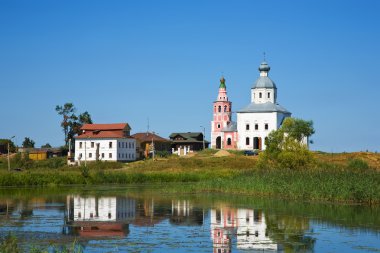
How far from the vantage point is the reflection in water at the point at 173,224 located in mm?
22453

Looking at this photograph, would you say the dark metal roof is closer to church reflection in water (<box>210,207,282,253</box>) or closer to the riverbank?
the riverbank

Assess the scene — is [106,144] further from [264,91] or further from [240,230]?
[240,230]

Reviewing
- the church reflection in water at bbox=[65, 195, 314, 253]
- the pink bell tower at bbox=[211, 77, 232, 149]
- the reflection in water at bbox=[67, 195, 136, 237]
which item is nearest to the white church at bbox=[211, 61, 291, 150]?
the pink bell tower at bbox=[211, 77, 232, 149]

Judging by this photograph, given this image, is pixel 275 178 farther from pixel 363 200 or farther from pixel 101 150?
pixel 101 150

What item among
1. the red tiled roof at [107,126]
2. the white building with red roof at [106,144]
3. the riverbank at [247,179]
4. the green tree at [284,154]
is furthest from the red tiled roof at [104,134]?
the green tree at [284,154]

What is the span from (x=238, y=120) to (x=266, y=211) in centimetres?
7189

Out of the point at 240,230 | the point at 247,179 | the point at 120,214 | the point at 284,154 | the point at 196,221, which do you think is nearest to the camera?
the point at 240,230

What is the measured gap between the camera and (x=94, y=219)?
30.4 metres

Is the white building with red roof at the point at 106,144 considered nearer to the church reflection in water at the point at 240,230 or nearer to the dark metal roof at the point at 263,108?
the dark metal roof at the point at 263,108

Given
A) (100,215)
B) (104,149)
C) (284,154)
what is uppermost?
(104,149)

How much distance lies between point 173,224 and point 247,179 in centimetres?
1902

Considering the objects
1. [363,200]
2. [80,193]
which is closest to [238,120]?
[80,193]

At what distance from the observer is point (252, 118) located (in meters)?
104

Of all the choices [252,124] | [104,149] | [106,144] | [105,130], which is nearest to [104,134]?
[105,130]
